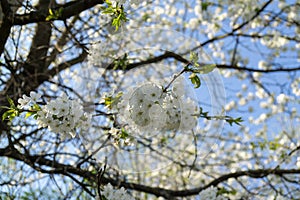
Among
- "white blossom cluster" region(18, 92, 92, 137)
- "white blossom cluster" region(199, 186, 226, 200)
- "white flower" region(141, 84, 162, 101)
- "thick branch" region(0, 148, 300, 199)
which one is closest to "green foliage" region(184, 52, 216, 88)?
"white flower" region(141, 84, 162, 101)

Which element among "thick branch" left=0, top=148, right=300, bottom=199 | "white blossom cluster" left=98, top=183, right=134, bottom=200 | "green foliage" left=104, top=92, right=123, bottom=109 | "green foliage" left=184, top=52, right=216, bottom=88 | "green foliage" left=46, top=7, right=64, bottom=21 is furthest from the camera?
"thick branch" left=0, top=148, right=300, bottom=199

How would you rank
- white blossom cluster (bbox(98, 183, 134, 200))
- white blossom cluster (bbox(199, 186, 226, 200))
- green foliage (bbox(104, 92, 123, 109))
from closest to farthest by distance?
green foliage (bbox(104, 92, 123, 109)) < white blossom cluster (bbox(98, 183, 134, 200)) < white blossom cluster (bbox(199, 186, 226, 200))

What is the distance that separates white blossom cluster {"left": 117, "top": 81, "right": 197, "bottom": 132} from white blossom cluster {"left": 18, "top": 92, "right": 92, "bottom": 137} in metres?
0.14

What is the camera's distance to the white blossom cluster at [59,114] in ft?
4.94

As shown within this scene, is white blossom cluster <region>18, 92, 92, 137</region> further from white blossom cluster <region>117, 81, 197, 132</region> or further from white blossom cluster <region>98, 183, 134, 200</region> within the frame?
white blossom cluster <region>98, 183, 134, 200</region>

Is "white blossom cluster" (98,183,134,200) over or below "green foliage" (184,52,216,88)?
below

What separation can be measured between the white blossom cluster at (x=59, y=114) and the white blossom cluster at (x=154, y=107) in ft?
0.46

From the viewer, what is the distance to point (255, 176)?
2.83 m

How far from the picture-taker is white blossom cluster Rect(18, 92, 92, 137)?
151 centimetres

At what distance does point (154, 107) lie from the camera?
4.75ft

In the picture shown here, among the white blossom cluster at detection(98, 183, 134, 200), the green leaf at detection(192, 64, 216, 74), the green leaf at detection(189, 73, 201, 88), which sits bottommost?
the white blossom cluster at detection(98, 183, 134, 200)

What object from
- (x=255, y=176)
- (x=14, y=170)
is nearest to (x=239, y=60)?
(x=255, y=176)

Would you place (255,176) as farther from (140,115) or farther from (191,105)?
(140,115)

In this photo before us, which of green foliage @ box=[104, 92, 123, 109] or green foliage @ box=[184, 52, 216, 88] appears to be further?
green foliage @ box=[104, 92, 123, 109]
